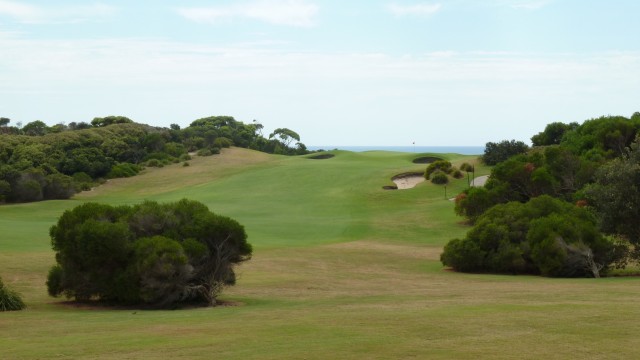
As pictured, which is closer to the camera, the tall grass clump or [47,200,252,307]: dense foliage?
the tall grass clump

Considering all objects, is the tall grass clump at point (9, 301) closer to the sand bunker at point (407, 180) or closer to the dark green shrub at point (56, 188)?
the dark green shrub at point (56, 188)

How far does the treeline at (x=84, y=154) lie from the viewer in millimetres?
74062

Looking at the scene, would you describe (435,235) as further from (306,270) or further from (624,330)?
(624,330)

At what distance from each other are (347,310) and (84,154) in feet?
248

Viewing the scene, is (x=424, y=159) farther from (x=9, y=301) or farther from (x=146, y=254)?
(x=9, y=301)

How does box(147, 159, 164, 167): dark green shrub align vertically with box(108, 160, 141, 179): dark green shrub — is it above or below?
above

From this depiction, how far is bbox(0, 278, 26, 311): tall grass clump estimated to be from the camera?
909 inches

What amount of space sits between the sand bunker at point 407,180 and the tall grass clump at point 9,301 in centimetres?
5716

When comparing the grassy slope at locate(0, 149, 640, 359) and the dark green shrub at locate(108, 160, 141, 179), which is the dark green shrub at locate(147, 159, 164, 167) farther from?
the grassy slope at locate(0, 149, 640, 359)

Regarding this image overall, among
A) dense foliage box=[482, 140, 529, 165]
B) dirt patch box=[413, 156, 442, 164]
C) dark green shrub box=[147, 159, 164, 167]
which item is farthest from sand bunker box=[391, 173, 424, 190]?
dark green shrub box=[147, 159, 164, 167]

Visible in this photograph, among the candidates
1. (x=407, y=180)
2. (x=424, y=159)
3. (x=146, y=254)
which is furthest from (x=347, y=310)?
(x=424, y=159)

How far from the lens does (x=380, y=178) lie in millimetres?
82312

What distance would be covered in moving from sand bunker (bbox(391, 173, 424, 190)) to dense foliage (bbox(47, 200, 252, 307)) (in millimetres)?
52152

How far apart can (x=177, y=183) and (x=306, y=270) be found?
175 feet
